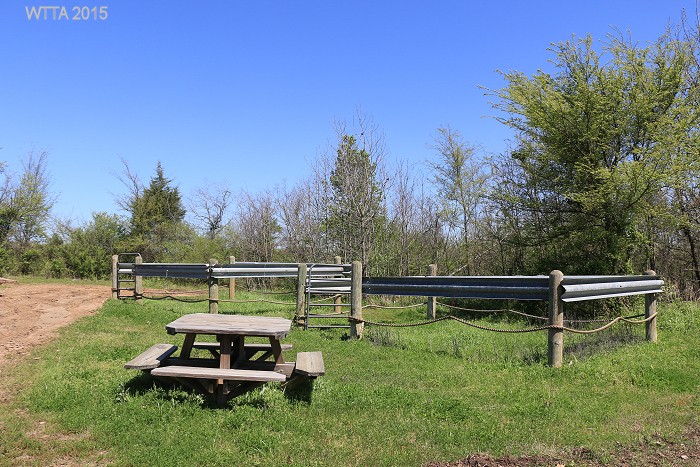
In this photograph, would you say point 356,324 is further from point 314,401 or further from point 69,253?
point 69,253

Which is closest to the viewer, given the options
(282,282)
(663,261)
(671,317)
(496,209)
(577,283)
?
(577,283)

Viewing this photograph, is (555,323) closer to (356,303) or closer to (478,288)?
(478,288)

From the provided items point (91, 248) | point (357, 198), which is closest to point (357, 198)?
point (357, 198)

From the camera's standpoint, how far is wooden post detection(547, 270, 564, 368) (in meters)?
7.10

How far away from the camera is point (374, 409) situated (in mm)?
5348

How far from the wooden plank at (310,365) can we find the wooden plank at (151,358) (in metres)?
1.51

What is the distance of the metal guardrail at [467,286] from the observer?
25.5ft

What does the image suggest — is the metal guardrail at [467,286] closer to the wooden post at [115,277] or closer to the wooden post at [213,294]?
the wooden post at [213,294]

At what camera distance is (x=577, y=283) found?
7.71 m

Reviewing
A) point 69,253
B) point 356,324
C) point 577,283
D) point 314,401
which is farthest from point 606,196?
point 69,253

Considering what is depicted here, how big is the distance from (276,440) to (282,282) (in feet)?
61.5

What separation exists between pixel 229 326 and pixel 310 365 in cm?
99

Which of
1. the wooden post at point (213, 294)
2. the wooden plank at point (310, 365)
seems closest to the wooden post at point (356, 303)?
the wooden plank at point (310, 365)

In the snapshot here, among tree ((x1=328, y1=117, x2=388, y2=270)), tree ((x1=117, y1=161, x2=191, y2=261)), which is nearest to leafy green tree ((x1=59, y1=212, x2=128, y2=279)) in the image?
tree ((x1=117, y1=161, x2=191, y2=261))
